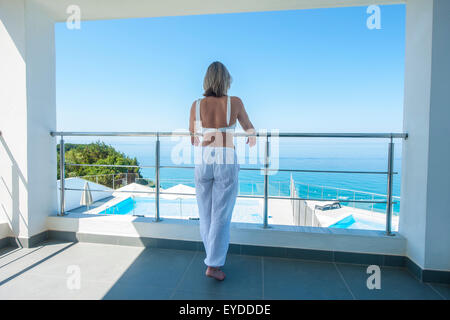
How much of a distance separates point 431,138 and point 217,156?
1163 mm

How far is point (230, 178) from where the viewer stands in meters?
1.13

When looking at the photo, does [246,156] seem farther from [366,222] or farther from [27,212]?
[366,222]

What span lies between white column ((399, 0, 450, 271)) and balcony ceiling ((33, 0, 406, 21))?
0.41 meters

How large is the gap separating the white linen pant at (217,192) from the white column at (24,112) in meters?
1.33

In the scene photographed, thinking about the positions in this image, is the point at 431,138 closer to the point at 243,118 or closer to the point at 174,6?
the point at 243,118

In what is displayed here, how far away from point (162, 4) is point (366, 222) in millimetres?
6979

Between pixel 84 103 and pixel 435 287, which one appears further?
pixel 84 103

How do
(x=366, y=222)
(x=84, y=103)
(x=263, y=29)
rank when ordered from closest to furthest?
(x=366, y=222) → (x=263, y=29) → (x=84, y=103)

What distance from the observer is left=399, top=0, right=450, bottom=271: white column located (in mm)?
1142

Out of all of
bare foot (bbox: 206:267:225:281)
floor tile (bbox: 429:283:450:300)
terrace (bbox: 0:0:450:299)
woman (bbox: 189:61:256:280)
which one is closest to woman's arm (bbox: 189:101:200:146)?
woman (bbox: 189:61:256:280)

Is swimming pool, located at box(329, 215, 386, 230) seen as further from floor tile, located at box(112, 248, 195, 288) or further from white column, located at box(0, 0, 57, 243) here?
white column, located at box(0, 0, 57, 243)

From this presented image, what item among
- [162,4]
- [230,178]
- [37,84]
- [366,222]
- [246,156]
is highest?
Answer: [162,4]

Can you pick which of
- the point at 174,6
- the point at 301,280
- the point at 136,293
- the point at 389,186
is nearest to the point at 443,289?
the point at 389,186
